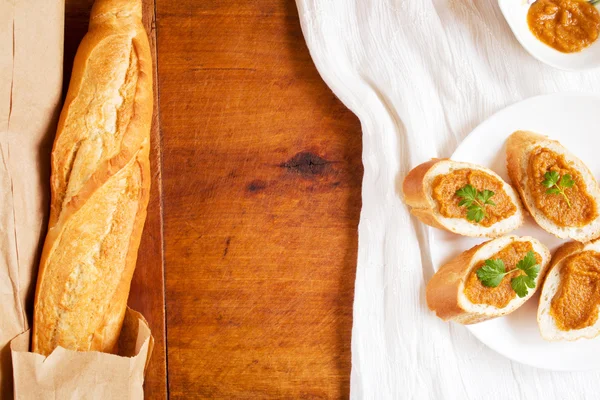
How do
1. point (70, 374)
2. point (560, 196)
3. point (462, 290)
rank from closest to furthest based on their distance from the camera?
point (70, 374), point (462, 290), point (560, 196)

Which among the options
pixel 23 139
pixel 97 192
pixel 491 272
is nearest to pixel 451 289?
pixel 491 272

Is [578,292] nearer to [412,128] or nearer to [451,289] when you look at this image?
[451,289]

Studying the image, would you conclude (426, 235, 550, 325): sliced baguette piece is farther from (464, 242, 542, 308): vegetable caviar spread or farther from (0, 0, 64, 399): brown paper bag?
(0, 0, 64, 399): brown paper bag

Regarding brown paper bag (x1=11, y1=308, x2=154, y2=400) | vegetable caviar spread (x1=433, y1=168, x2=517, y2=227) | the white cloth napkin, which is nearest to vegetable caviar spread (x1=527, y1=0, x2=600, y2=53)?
the white cloth napkin

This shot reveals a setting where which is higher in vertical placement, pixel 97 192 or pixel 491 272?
pixel 97 192

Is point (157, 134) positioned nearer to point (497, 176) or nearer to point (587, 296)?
point (497, 176)

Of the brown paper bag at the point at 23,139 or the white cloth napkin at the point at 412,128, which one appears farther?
the white cloth napkin at the point at 412,128

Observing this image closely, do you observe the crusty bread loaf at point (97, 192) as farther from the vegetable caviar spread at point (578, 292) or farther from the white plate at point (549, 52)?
the vegetable caviar spread at point (578, 292)

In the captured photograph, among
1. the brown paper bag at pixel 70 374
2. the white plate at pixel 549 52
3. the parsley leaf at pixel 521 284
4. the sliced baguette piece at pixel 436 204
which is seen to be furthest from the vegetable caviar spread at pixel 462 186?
the brown paper bag at pixel 70 374
